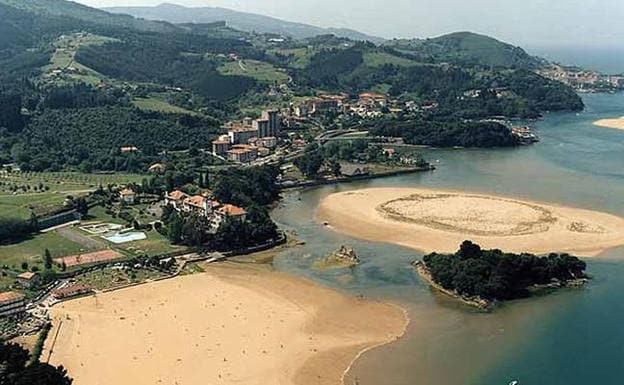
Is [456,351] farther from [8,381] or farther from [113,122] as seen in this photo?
[113,122]

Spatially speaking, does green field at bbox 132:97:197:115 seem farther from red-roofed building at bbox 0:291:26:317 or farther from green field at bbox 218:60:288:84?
red-roofed building at bbox 0:291:26:317

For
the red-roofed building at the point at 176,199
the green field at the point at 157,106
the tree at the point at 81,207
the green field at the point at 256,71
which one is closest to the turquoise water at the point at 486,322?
the red-roofed building at the point at 176,199

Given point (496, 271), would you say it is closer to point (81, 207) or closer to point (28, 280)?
point (28, 280)

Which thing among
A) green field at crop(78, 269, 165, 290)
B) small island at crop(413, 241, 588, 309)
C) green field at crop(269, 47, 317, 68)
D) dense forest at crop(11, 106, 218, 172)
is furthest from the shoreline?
green field at crop(269, 47, 317, 68)

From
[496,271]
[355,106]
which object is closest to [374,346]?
[496,271]

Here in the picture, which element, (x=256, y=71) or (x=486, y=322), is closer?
(x=486, y=322)

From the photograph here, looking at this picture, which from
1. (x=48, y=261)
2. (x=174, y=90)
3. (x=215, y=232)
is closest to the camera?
(x=48, y=261)
